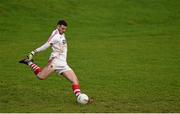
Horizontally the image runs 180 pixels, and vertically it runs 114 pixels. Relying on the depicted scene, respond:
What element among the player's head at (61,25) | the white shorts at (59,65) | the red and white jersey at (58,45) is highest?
the player's head at (61,25)

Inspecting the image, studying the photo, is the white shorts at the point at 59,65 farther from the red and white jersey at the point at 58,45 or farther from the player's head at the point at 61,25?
the player's head at the point at 61,25

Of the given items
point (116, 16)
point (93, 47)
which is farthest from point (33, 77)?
point (116, 16)

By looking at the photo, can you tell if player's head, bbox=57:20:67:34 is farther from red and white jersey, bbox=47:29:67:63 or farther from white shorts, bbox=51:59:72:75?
white shorts, bbox=51:59:72:75

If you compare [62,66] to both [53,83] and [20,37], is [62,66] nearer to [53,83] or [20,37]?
[53,83]

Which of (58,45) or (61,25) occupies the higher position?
(61,25)

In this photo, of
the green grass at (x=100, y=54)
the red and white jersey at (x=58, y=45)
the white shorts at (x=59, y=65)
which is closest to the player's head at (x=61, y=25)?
the red and white jersey at (x=58, y=45)

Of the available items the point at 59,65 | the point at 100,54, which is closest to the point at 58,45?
the point at 59,65

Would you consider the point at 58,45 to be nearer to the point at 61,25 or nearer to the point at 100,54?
the point at 61,25

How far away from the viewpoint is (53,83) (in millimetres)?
16797

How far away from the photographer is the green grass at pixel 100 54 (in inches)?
531

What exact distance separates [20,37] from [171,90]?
22.4 m

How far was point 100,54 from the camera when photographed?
85.3 feet

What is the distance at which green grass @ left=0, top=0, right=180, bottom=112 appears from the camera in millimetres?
13500

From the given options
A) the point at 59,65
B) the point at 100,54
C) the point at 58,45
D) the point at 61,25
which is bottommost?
the point at 59,65
